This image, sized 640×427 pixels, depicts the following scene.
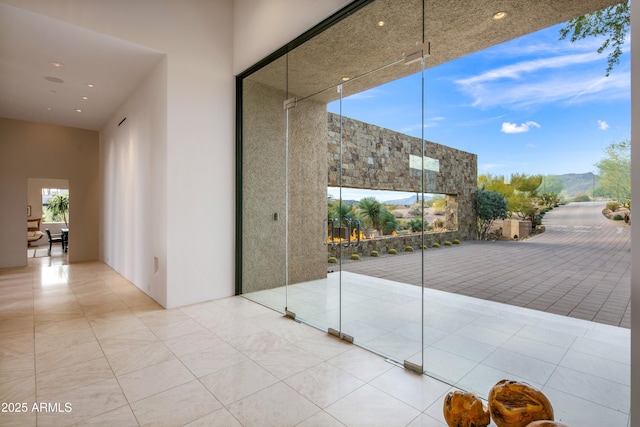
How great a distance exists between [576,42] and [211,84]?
13.4ft

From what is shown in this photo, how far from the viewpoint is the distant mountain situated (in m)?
1.97

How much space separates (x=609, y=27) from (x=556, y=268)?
1.54 metres

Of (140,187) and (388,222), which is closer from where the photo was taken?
(388,222)

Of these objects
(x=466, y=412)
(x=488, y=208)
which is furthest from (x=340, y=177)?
(x=466, y=412)

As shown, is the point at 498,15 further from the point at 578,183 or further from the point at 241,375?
the point at 241,375

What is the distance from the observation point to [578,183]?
6.62 ft

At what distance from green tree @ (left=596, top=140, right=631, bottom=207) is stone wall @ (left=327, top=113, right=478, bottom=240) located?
76 centimetres

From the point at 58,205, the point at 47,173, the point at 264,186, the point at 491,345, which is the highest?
the point at 47,173

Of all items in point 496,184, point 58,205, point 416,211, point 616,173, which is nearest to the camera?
point 616,173

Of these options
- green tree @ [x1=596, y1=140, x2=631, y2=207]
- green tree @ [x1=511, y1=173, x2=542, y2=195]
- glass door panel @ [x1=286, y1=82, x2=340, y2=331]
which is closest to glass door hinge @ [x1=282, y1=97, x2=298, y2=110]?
glass door panel @ [x1=286, y1=82, x2=340, y2=331]

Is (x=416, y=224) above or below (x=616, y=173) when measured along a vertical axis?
below

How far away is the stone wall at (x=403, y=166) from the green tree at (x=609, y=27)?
940mm

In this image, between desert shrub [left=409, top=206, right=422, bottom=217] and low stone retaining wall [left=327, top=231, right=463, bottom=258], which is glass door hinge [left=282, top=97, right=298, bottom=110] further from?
desert shrub [left=409, top=206, right=422, bottom=217]

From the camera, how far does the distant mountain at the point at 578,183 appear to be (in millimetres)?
1974
